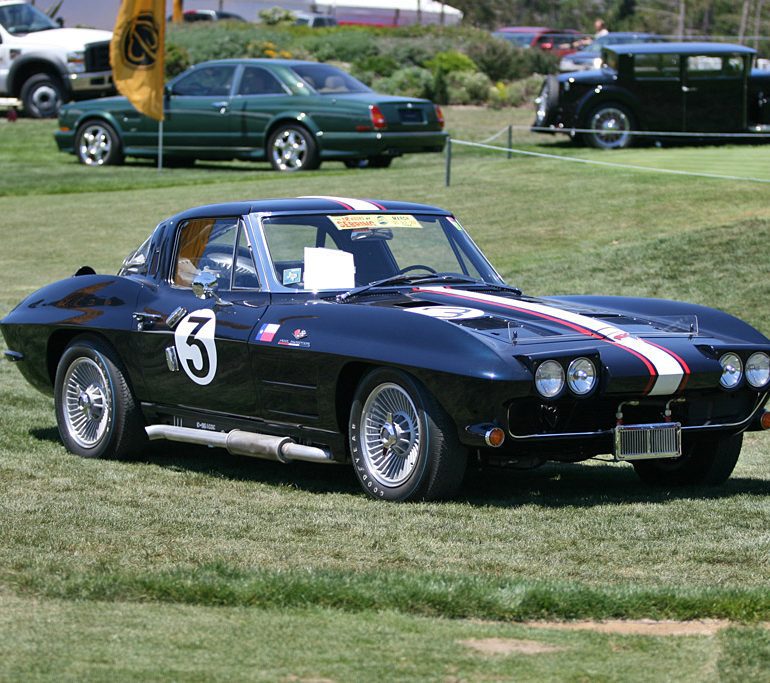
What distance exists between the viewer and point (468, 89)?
38.1 meters

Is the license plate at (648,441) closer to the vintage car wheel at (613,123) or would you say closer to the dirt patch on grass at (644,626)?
the dirt patch on grass at (644,626)

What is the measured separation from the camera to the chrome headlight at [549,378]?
22.7 feet

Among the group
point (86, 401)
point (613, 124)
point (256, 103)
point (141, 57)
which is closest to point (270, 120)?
point (256, 103)

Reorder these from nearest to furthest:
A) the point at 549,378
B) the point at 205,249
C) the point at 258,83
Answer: the point at 549,378, the point at 205,249, the point at 258,83

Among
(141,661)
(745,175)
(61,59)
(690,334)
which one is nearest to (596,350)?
(690,334)

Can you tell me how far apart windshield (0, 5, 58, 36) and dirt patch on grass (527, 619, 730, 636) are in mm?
29015

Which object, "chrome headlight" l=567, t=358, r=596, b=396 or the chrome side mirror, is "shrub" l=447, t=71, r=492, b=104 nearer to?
the chrome side mirror

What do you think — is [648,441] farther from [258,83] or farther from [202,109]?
[202,109]

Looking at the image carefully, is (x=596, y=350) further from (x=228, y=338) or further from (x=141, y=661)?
(x=141, y=661)

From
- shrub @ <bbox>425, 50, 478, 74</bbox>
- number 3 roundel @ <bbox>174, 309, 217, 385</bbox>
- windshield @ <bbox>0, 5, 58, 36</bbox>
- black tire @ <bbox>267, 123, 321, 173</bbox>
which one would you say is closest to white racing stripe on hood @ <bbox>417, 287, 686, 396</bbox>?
number 3 roundel @ <bbox>174, 309, 217, 385</bbox>

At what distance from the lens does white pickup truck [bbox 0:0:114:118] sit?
101 ft

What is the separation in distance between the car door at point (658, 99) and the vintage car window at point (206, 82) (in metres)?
6.32

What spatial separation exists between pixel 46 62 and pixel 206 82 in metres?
8.63

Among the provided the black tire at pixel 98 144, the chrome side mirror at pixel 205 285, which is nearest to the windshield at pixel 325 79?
the black tire at pixel 98 144
